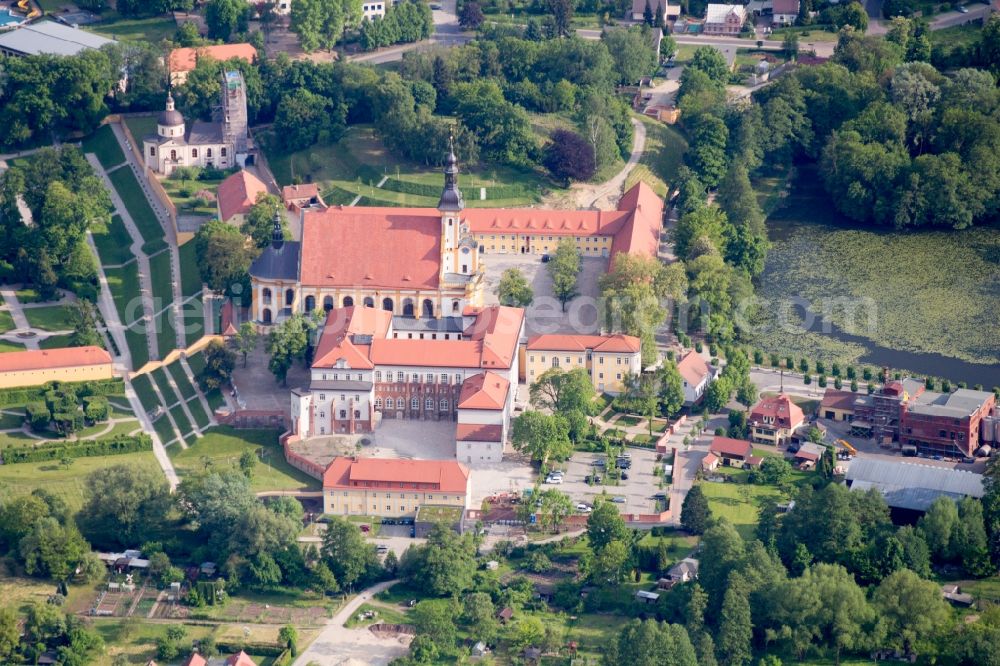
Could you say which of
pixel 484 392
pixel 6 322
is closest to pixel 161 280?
pixel 6 322

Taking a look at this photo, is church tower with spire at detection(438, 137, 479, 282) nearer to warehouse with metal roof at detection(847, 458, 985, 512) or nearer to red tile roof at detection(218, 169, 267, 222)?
red tile roof at detection(218, 169, 267, 222)

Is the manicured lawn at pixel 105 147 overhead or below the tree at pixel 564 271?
overhead

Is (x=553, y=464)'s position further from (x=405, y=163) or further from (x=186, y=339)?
(x=405, y=163)

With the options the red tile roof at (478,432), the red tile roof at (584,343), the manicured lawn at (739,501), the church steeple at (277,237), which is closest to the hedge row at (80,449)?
the church steeple at (277,237)

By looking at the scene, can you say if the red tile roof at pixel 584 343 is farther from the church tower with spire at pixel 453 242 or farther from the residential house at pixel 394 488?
the residential house at pixel 394 488

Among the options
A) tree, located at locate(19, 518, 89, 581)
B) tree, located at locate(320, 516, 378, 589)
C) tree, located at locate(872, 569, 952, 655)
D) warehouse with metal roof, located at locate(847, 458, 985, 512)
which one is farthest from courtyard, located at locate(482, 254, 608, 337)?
tree, located at locate(19, 518, 89, 581)

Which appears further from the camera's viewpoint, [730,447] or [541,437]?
[730,447]

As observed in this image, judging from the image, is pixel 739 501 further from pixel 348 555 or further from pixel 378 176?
pixel 378 176
